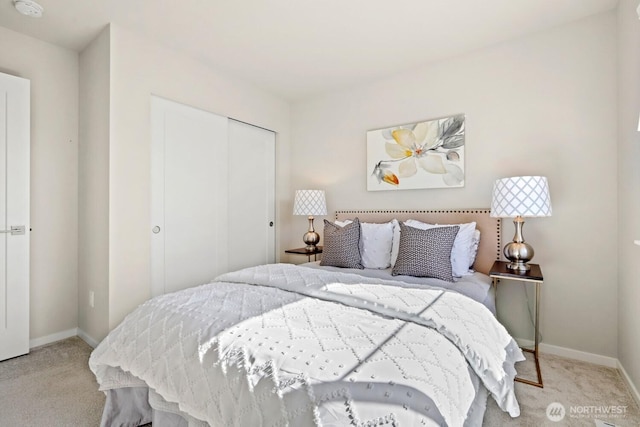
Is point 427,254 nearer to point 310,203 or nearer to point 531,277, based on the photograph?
point 531,277

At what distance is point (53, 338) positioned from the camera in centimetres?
267

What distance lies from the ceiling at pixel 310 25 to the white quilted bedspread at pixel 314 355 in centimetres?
194

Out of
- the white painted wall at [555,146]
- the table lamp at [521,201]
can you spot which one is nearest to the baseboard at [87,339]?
the white painted wall at [555,146]

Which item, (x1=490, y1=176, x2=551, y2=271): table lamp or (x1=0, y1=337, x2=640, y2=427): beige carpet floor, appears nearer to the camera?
(x1=0, y1=337, x2=640, y2=427): beige carpet floor

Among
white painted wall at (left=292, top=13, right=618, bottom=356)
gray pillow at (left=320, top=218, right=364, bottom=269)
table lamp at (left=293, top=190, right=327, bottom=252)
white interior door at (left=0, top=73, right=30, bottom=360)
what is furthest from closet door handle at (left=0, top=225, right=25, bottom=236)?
white painted wall at (left=292, top=13, right=618, bottom=356)

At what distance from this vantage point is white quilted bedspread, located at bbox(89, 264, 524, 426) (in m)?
0.83

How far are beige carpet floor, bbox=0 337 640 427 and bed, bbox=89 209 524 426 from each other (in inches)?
14.5

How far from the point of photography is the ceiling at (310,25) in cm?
214

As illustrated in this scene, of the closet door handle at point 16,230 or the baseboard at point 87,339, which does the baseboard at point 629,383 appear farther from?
the closet door handle at point 16,230

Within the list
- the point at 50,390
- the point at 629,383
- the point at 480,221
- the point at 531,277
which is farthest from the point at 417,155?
the point at 50,390

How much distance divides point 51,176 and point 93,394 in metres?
1.92

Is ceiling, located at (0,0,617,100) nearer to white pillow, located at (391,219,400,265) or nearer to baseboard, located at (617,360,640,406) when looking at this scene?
white pillow, located at (391,219,400,265)

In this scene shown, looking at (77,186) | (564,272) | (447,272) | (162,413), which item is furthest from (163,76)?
(564,272)

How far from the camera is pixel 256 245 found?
11.9 ft
